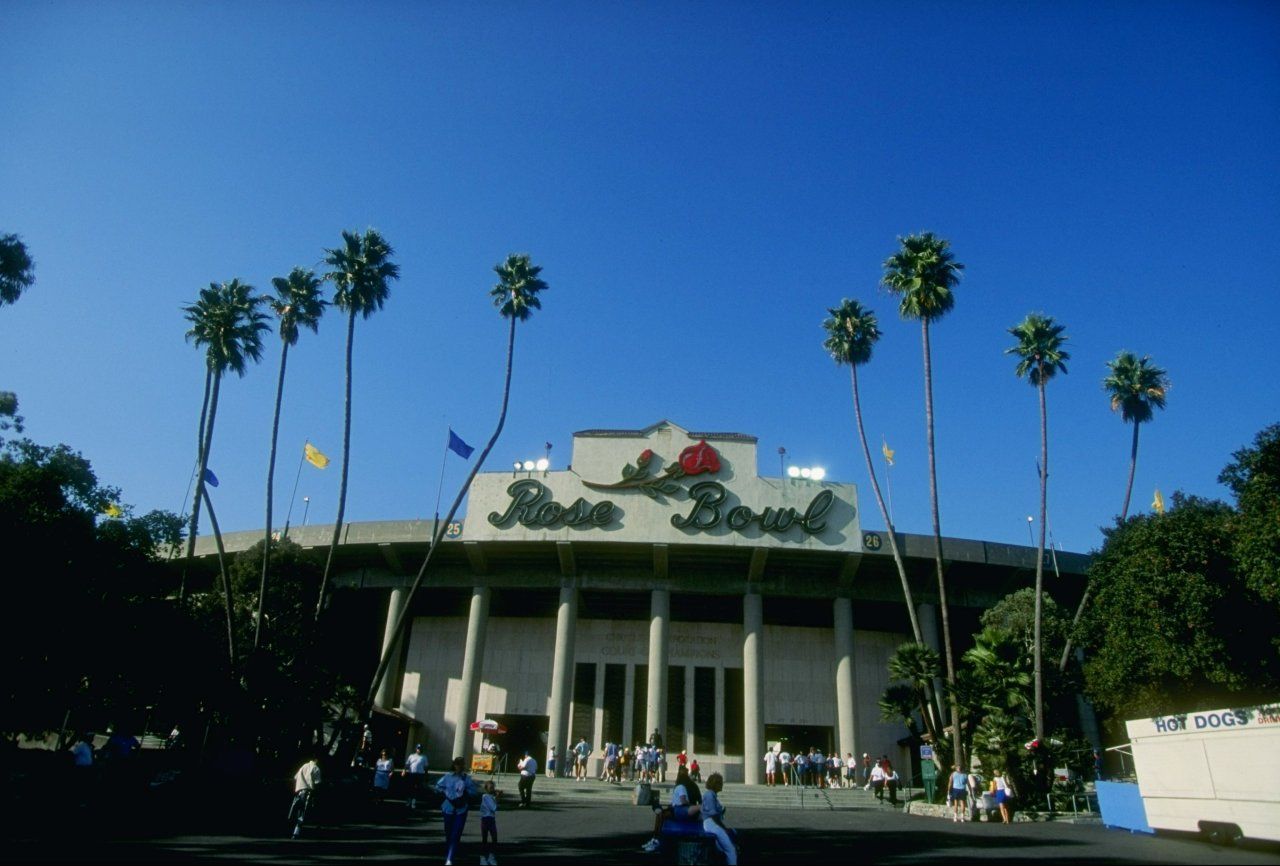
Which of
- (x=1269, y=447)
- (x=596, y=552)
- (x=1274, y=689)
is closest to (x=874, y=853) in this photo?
(x=1269, y=447)

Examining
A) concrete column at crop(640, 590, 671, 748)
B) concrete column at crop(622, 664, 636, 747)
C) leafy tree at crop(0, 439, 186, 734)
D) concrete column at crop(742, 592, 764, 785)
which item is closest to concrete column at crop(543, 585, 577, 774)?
concrete column at crop(640, 590, 671, 748)

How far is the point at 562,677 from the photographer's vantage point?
128ft

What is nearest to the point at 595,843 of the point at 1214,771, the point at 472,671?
the point at 1214,771

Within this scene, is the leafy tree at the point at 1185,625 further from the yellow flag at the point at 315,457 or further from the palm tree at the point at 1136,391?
the yellow flag at the point at 315,457

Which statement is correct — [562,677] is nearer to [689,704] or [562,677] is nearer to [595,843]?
[689,704]

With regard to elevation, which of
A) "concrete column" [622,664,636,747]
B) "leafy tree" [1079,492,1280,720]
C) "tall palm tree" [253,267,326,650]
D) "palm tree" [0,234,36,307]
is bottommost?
"concrete column" [622,664,636,747]

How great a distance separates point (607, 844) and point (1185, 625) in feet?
73.9

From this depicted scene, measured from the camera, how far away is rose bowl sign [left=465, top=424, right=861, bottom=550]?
130 feet

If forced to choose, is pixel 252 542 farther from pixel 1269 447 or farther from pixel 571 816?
pixel 1269 447

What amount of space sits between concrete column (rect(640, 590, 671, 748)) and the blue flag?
12.4 m

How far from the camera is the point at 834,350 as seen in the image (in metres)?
38.5

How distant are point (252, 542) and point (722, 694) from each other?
27568mm

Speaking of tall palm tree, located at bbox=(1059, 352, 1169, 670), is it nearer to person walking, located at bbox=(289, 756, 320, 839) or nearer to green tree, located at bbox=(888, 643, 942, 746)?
green tree, located at bbox=(888, 643, 942, 746)

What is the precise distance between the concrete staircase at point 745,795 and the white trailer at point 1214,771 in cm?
1182
